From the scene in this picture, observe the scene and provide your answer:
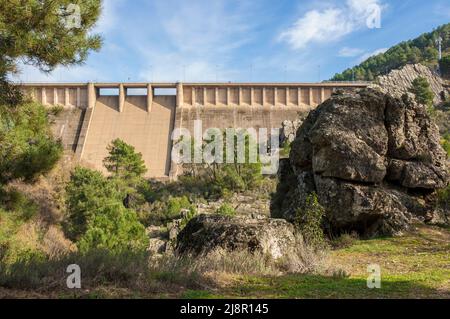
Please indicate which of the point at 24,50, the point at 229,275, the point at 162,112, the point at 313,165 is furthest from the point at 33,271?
the point at 162,112

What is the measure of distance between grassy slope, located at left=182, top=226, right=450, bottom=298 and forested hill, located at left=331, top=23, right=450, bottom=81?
86.8 meters

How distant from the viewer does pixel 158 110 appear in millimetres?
59219

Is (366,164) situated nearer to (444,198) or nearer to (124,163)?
(444,198)

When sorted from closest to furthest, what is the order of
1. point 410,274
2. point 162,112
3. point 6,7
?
point 410,274
point 6,7
point 162,112

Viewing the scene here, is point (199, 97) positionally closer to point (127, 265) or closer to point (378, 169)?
point (378, 169)

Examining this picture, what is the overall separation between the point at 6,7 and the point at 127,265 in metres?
4.96

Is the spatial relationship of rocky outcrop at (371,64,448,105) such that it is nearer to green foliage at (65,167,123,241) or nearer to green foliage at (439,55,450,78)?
green foliage at (439,55,450,78)

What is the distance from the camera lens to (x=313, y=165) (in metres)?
11.0

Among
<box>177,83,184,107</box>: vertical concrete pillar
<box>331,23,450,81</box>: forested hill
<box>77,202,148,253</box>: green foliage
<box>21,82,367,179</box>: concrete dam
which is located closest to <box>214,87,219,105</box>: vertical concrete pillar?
<box>21,82,367,179</box>: concrete dam

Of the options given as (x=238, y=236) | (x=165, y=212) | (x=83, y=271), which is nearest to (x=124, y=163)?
(x=165, y=212)

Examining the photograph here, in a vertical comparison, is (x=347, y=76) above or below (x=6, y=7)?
above

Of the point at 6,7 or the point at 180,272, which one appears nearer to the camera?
the point at 180,272

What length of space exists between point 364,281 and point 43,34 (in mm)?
6552
